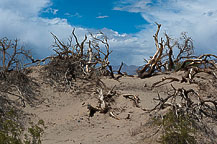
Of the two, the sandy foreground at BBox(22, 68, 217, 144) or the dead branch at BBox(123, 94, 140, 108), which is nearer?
the sandy foreground at BBox(22, 68, 217, 144)

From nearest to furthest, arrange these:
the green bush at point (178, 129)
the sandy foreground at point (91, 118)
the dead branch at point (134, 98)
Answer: the green bush at point (178, 129)
the sandy foreground at point (91, 118)
the dead branch at point (134, 98)

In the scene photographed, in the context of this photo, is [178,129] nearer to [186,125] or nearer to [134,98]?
[186,125]

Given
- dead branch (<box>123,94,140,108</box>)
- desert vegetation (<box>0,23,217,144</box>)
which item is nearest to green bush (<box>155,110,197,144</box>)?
desert vegetation (<box>0,23,217,144</box>)

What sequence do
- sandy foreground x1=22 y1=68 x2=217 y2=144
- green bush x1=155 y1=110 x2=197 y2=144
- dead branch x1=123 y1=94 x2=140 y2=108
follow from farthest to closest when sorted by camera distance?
1. dead branch x1=123 y1=94 x2=140 y2=108
2. sandy foreground x1=22 y1=68 x2=217 y2=144
3. green bush x1=155 y1=110 x2=197 y2=144

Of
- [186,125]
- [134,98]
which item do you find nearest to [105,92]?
[134,98]

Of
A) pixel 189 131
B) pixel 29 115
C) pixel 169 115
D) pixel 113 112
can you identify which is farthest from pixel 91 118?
pixel 189 131

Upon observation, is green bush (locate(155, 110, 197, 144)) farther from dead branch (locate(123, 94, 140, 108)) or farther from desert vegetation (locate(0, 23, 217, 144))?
dead branch (locate(123, 94, 140, 108))

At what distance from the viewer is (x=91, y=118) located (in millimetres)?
8289

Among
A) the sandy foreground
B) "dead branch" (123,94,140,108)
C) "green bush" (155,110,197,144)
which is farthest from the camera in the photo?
"dead branch" (123,94,140,108)

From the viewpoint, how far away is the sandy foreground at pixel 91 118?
6238mm

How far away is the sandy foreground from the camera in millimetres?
6238

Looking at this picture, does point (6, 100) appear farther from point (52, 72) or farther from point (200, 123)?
point (200, 123)

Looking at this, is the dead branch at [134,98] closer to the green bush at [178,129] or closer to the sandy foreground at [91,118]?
the sandy foreground at [91,118]

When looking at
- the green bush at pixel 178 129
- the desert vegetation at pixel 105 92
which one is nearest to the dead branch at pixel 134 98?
the desert vegetation at pixel 105 92
